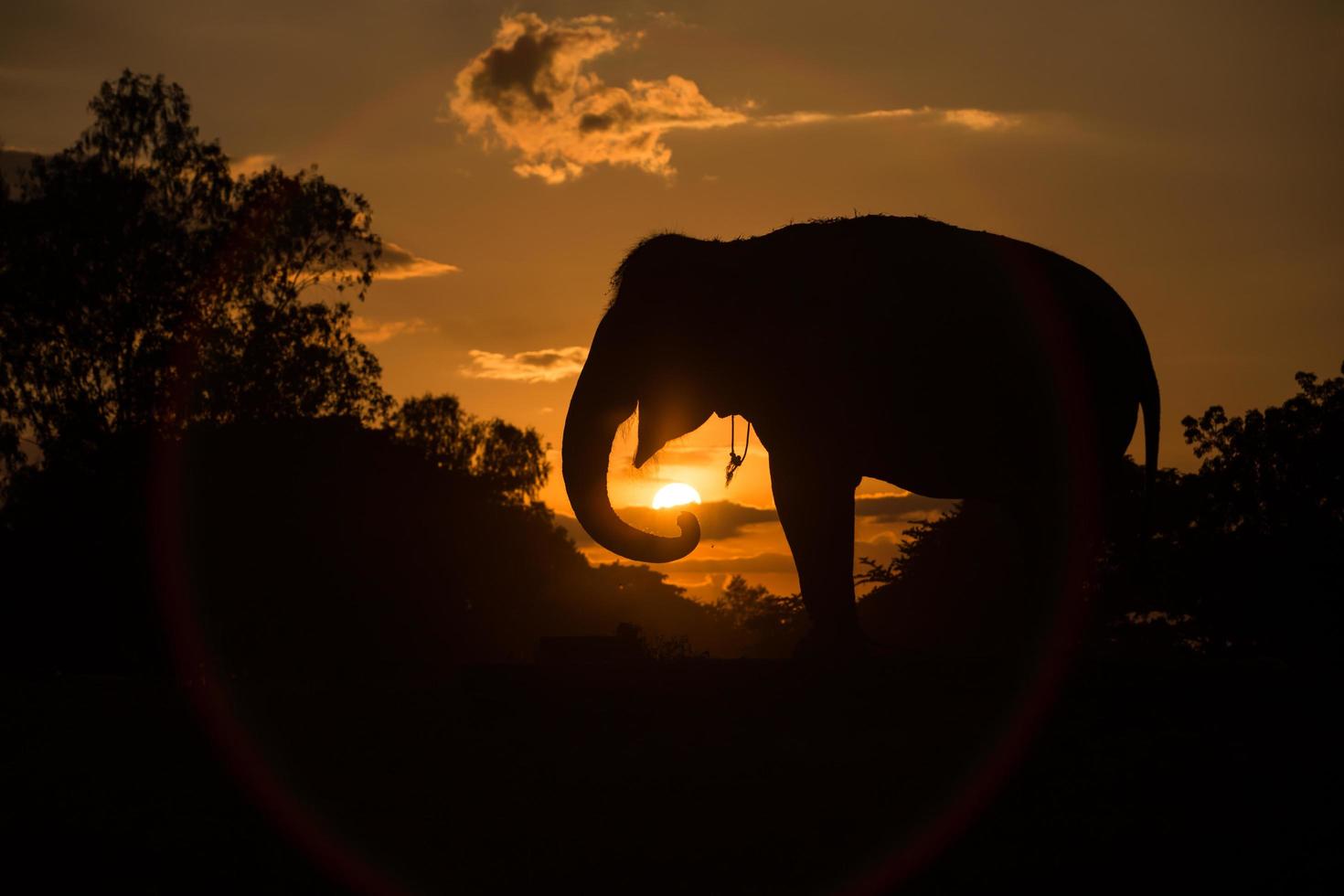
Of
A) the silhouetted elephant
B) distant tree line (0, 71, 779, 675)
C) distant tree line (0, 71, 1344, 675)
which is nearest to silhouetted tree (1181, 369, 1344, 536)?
distant tree line (0, 71, 1344, 675)

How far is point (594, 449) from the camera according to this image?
9938 mm

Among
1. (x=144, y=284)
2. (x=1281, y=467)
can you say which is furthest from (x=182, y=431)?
(x=1281, y=467)

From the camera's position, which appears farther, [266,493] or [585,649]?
[266,493]

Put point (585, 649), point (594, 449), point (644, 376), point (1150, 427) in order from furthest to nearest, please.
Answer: point (1150, 427) < point (594, 449) < point (644, 376) < point (585, 649)

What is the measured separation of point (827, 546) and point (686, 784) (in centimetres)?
279

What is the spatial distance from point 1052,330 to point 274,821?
21.1 feet

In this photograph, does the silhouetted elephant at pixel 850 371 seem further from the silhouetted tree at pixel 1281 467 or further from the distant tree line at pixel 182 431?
the silhouetted tree at pixel 1281 467

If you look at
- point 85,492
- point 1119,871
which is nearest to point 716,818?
point 1119,871

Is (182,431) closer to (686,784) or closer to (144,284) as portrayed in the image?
(144,284)

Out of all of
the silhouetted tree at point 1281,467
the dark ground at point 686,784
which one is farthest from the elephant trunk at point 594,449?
the silhouetted tree at point 1281,467

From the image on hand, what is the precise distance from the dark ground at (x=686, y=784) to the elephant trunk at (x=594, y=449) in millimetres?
1917

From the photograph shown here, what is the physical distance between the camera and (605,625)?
296ft

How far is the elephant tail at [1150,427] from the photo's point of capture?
35.3 feet

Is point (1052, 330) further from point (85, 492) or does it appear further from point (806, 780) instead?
point (85, 492)
